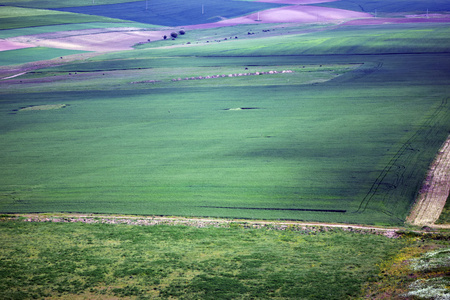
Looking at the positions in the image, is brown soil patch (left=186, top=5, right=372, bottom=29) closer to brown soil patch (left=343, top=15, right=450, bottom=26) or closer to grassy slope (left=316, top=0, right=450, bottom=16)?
grassy slope (left=316, top=0, right=450, bottom=16)

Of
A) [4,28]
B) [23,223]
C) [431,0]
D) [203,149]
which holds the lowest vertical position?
[23,223]

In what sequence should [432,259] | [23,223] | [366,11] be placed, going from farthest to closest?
[366,11], [23,223], [432,259]

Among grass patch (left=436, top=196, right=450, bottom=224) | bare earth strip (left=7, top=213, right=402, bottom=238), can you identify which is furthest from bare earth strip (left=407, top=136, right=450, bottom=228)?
bare earth strip (left=7, top=213, right=402, bottom=238)

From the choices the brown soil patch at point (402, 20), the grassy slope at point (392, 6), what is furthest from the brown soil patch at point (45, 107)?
the grassy slope at point (392, 6)

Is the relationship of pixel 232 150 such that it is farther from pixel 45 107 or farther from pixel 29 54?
pixel 29 54

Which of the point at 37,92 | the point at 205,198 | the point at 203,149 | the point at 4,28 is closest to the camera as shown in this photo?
the point at 205,198

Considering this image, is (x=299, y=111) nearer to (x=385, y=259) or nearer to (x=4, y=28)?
(x=385, y=259)

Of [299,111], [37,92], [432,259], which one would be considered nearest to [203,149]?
[299,111]

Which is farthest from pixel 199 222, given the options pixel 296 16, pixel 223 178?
pixel 296 16
